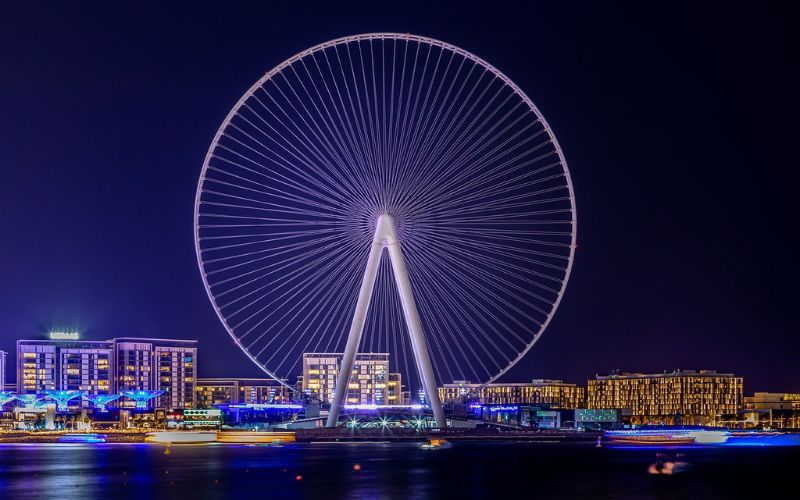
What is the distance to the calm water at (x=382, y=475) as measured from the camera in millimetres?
63250

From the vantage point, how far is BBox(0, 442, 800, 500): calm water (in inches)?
2490

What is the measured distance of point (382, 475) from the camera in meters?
75.1

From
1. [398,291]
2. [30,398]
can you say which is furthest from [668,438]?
[30,398]

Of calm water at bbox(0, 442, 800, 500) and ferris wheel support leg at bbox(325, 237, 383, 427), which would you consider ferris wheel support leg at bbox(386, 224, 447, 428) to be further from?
calm water at bbox(0, 442, 800, 500)

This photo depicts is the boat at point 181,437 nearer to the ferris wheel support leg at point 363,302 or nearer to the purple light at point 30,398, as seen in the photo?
the ferris wheel support leg at point 363,302

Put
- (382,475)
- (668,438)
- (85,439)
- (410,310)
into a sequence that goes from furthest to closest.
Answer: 1. (85,439)
2. (668,438)
3. (410,310)
4. (382,475)

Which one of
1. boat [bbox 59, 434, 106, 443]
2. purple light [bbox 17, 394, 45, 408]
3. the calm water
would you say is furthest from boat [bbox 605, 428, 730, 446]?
purple light [bbox 17, 394, 45, 408]

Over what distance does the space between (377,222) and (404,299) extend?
300 inches

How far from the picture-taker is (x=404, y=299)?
309 feet

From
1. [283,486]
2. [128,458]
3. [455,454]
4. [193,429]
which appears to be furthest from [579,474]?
[193,429]

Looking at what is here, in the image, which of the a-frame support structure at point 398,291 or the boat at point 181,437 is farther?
the boat at point 181,437

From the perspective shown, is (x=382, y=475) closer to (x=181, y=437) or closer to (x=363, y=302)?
(x=363, y=302)

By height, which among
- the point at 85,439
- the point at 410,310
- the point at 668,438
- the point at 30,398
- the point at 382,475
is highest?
the point at 410,310

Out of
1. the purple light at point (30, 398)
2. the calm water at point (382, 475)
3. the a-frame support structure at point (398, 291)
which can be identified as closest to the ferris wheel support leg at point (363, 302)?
the a-frame support structure at point (398, 291)
